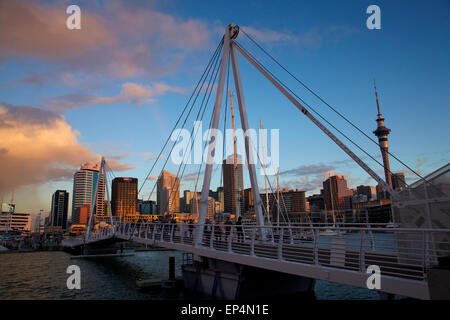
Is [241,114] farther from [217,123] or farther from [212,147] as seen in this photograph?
[212,147]

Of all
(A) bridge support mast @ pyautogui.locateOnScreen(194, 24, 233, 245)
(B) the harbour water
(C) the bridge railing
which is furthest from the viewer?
(B) the harbour water

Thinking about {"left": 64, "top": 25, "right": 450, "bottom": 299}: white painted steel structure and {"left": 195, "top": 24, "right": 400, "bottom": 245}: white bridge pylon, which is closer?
{"left": 64, "top": 25, "right": 450, "bottom": 299}: white painted steel structure

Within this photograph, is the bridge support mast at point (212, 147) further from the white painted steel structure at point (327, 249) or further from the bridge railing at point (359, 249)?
the bridge railing at point (359, 249)

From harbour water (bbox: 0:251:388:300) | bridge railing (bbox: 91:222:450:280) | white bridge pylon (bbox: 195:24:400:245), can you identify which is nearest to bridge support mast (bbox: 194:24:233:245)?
white bridge pylon (bbox: 195:24:400:245)

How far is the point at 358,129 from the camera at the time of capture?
16.0 m

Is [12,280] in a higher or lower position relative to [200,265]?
lower

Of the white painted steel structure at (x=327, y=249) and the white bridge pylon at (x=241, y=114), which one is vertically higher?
the white bridge pylon at (x=241, y=114)

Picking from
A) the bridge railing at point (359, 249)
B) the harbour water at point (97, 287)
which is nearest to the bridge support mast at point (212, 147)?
the bridge railing at point (359, 249)

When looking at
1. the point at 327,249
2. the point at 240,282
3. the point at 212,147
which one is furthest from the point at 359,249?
the point at 212,147

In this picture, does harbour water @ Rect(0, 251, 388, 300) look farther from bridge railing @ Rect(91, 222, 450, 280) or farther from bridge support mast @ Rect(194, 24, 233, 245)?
bridge support mast @ Rect(194, 24, 233, 245)
